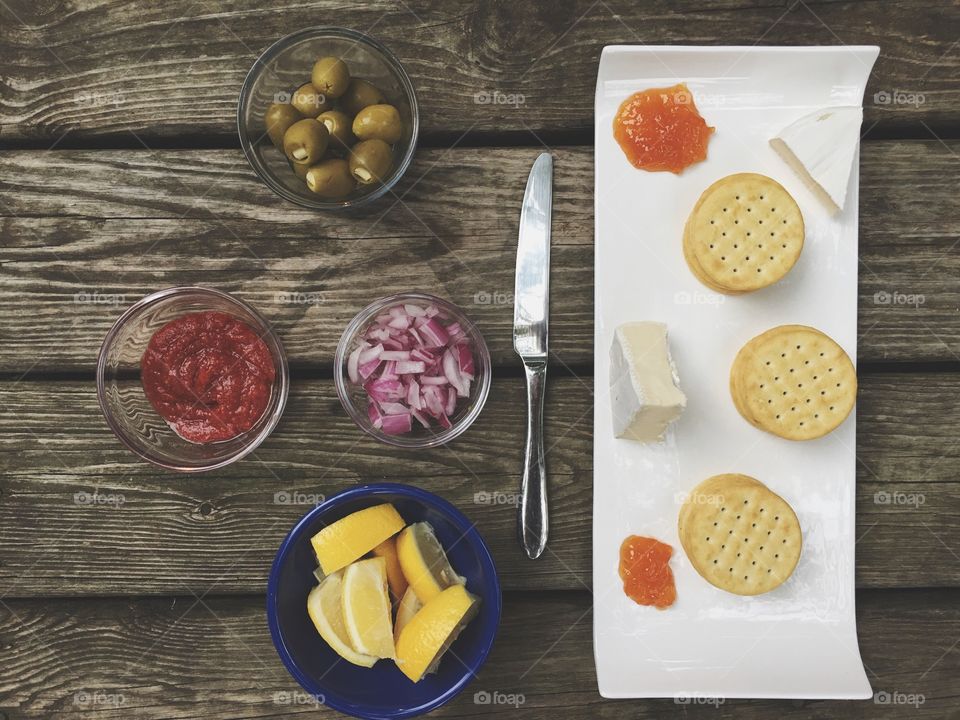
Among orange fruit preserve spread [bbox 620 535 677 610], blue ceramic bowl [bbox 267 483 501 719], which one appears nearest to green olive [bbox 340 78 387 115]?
blue ceramic bowl [bbox 267 483 501 719]

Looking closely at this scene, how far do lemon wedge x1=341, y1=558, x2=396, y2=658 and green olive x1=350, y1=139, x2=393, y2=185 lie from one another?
0.62m

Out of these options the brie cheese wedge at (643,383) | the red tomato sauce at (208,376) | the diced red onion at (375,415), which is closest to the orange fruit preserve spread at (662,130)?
the brie cheese wedge at (643,383)

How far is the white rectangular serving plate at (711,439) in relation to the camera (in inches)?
50.3

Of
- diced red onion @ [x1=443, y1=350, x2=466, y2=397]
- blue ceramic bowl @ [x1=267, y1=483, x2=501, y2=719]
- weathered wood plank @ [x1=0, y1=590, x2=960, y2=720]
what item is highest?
diced red onion @ [x1=443, y1=350, x2=466, y2=397]

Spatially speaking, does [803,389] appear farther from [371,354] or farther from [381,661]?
[381,661]

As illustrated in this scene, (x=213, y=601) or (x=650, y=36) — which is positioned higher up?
(x=650, y=36)

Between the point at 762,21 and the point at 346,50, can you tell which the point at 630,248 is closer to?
the point at 762,21

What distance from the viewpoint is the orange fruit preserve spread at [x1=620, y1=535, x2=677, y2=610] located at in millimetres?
1262

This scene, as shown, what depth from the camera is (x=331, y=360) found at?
1.34 metres

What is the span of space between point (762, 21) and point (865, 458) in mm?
796

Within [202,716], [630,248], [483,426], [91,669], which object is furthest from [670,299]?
[91,669]

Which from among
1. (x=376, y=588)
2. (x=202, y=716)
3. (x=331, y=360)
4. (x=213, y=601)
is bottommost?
(x=202, y=716)

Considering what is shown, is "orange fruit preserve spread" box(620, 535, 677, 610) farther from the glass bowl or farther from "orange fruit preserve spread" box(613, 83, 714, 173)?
"orange fruit preserve spread" box(613, 83, 714, 173)

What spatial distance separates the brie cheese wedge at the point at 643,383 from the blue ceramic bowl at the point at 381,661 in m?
0.31
